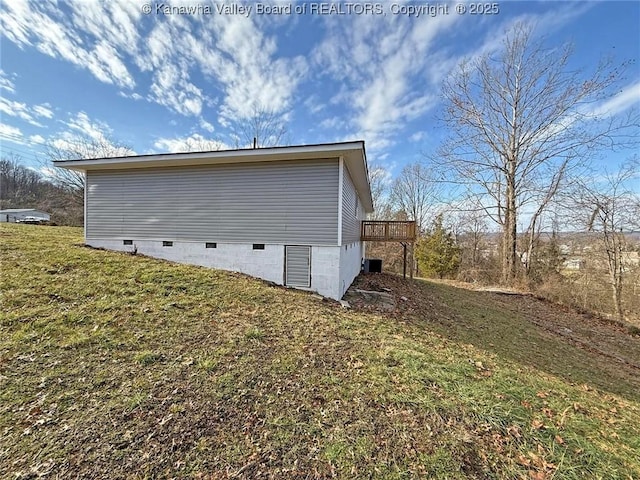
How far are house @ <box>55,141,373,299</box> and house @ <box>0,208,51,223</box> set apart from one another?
Result: 110 ft

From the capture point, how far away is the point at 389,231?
11.0m

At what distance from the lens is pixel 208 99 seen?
46.7 ft

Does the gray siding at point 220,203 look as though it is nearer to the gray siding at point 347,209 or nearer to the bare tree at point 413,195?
the gray siding at point 347,209

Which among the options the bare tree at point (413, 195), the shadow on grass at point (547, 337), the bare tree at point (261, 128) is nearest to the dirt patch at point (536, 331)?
the shadow on grass at point (547, 337)

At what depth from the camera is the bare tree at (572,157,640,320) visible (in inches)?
452

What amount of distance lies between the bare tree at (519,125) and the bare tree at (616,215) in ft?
5.97

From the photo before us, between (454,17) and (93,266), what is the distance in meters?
12.4

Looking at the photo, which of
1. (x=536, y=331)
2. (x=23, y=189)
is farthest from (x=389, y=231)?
(x=23, y=189)

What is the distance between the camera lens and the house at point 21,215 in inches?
1222

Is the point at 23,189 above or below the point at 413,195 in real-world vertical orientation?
above

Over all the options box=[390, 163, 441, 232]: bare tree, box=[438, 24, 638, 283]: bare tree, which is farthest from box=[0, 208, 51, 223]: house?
box=[438, 24, 638, 283]: bare tree

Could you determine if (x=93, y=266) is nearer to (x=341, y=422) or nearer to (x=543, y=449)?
(x=341, y=422)

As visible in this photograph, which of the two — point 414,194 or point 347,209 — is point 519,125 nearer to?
point 414,194

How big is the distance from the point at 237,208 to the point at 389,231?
20.7ft
